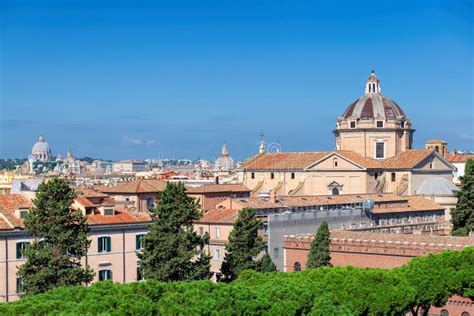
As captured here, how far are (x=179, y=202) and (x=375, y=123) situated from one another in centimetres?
4195

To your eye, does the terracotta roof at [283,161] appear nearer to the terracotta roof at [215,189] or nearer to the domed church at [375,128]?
the domed church at [375,128]

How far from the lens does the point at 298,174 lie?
76688 millimetres

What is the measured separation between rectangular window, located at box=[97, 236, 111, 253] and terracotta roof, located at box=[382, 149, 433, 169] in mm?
34941

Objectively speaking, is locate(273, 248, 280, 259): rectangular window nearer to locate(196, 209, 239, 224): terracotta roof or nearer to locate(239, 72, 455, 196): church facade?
locate(196, 209, 239, 224): terracotta roof

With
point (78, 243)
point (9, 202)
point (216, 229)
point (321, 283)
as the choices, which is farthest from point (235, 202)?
point (321, 283)

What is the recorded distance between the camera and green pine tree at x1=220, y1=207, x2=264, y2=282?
40.3 m

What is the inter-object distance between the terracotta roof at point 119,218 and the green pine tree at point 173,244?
609 cm

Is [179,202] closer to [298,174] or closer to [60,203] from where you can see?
[60,203]

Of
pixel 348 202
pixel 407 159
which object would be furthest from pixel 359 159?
pixel 348 202

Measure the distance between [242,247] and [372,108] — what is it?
4076cm

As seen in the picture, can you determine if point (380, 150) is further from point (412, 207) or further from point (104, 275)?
point (104, 275)

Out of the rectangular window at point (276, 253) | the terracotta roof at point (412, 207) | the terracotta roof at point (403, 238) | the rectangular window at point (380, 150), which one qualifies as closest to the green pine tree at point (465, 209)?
the terracotta roof at point (412, 207)

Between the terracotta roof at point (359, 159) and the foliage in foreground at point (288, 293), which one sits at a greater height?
the terracotta roof at point (359, 159)

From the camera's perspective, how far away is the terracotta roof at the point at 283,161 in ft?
253
